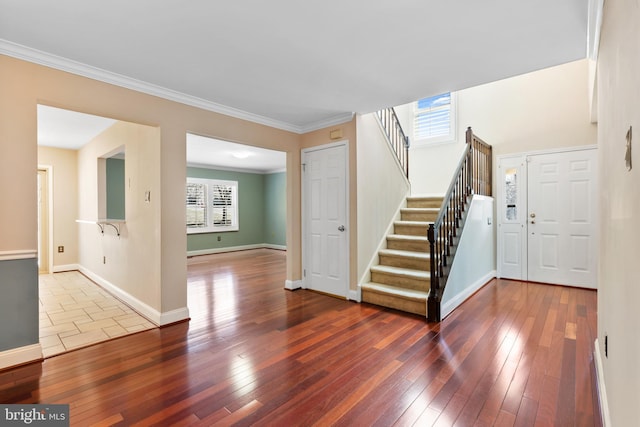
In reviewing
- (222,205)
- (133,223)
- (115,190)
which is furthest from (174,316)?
(222,205)

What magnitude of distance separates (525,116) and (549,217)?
1.68 meters

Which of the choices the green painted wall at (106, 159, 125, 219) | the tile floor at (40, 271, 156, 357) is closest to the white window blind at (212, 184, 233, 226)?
the green painted wall at (106, 159, 125, 219)

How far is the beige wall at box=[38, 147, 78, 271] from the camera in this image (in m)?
5.72

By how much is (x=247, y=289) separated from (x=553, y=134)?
5.32 meters

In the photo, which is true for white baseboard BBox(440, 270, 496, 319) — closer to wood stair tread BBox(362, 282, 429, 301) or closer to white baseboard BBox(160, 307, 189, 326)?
wood stair tread BBox(362, 282, 429, 301)

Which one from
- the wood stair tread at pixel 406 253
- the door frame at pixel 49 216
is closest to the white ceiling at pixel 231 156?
the door frame at pixel 49 216

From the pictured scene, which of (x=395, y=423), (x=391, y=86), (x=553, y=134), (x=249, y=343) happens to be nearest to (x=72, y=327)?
(x=249, y=343)

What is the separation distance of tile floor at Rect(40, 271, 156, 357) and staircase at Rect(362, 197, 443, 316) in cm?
263

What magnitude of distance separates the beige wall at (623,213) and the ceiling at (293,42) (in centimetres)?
69

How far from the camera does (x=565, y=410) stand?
1766 millimetres

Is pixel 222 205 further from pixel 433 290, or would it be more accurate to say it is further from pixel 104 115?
pixel 433 290

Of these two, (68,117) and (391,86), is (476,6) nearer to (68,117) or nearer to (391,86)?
(391,86)

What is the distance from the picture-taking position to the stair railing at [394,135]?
15.6 feet

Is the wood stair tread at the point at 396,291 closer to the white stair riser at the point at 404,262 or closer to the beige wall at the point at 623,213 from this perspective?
the white stair riser at the point at 404,262
